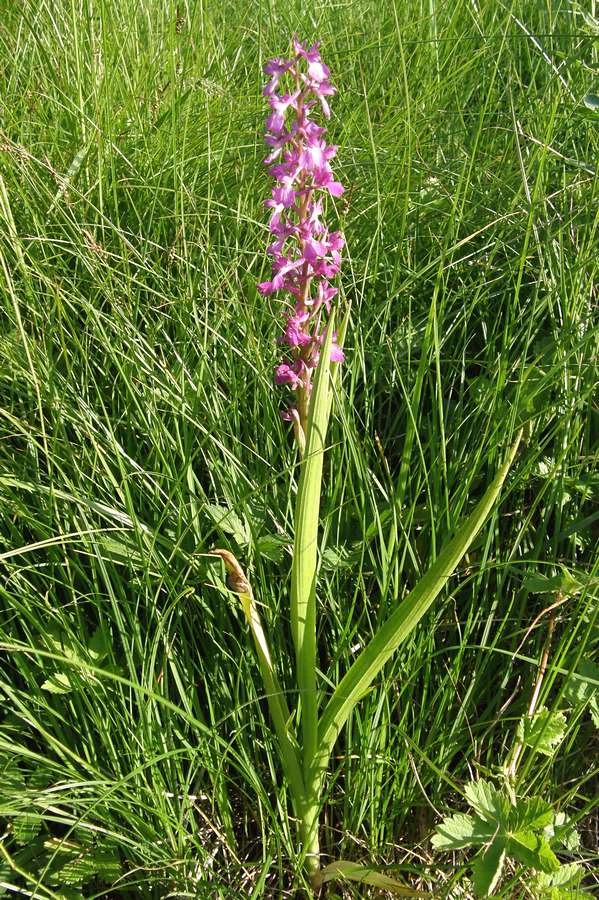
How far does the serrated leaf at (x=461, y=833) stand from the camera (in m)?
1.12

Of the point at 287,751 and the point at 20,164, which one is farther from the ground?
the point at 20,164

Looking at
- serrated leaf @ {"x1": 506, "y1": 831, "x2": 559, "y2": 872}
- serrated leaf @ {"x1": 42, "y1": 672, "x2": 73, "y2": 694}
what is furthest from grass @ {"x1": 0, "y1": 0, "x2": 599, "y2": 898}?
serrated leaf @ {"x1": 506, "y1": 831, "x2": 559, "y2": 872}

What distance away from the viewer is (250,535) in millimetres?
1368

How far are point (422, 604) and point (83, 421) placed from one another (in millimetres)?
682

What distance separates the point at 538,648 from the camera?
1398 mm

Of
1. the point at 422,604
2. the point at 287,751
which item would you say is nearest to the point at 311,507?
the point at 422,604

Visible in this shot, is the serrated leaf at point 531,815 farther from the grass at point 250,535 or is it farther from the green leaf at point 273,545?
the green leaf at point 273,545

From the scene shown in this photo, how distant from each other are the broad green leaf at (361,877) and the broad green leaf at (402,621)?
16cm

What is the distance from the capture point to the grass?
4.10 ft

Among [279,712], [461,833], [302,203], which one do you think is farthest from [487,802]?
[302,203]

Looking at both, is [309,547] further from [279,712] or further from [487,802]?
[487,802]

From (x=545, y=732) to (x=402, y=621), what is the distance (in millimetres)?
373

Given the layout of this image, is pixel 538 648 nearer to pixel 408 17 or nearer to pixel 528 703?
pixel 528 703

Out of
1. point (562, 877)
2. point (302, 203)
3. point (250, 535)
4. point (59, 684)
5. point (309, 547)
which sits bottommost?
point (562, 877)
